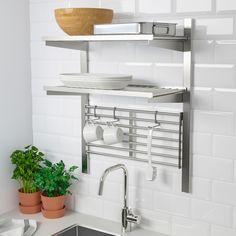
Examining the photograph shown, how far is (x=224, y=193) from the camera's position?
1.88 m

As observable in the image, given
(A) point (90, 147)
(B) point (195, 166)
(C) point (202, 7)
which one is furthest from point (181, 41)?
(A) point (90, 147)

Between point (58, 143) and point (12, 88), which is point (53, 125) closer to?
point (58, 143)

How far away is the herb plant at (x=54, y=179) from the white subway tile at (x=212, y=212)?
0.60 metres

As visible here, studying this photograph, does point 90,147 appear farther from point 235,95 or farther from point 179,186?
point 235,95

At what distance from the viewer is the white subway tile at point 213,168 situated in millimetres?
1862

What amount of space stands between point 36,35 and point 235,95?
1051 mm

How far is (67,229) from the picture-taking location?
7.04 ft

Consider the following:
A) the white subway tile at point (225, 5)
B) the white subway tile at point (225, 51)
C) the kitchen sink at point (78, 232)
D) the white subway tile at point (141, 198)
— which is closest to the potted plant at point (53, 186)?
the kitchen sink at point (78, 232)

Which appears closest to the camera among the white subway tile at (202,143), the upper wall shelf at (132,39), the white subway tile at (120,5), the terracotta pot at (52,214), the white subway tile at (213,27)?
the upper wall shelf at (132,39)

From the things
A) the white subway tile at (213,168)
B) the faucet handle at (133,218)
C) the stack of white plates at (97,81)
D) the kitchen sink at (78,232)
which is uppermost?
the stack of white plates at (97,81)

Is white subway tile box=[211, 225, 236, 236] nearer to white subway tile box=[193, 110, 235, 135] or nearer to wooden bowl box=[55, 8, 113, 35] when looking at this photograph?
white subway tile box=[193, 110, 235, 135]

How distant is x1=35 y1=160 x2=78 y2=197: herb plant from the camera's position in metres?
2.19

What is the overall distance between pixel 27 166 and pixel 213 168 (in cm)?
90

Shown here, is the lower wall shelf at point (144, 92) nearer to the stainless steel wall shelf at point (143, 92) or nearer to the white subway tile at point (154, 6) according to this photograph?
the stainless steel wall shelf at point (143, 92)
